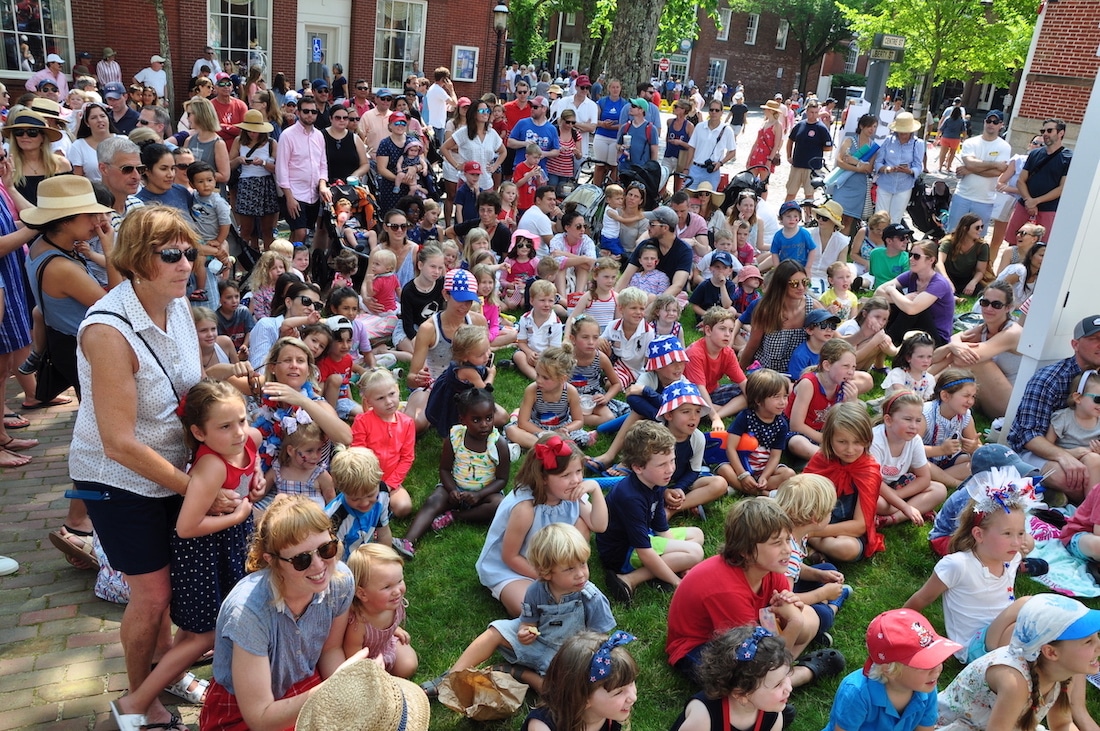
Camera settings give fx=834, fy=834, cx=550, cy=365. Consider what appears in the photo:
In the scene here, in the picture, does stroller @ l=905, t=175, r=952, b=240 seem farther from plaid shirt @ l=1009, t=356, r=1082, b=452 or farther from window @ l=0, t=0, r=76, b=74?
window @ l=0, t=0, r=76, b=74

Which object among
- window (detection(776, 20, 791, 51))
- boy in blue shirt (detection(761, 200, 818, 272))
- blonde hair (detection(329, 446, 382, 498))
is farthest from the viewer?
window (detection(776, 20, 791, 51))

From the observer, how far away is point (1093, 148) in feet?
19.6

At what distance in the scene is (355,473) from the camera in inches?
159

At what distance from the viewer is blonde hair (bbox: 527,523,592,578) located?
3.55 meters

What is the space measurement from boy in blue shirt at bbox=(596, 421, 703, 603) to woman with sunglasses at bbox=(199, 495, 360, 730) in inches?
70.8

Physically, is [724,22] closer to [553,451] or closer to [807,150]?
[807,150]

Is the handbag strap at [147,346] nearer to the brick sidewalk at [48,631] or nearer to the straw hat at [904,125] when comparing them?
the brick sidewalk at [48,631]

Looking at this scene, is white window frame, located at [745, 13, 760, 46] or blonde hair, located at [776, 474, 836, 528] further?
white window frame, located at [745, 13, 760, 46]

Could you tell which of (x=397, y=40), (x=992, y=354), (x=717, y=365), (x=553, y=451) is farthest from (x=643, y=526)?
(x=397, y=40)

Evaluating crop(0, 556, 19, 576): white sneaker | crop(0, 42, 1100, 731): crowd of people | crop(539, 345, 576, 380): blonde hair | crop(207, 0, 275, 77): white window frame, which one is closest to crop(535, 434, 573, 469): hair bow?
crop(0, 42, 1100, 731): crowd of people

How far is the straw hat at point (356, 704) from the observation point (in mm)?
2328

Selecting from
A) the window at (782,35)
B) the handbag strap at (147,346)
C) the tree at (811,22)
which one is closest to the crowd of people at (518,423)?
the handbag strap at (147,346)

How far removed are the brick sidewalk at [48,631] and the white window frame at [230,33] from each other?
50.2 ft

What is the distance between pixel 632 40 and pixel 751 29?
125 ft
